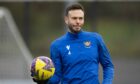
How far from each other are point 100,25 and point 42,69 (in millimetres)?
21094

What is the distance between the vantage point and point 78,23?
24.4 ft

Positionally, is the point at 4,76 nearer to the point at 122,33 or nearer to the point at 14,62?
the point at 14,62

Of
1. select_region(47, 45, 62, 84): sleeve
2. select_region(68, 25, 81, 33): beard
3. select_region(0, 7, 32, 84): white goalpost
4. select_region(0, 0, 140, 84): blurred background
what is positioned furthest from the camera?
select_region(0, 0, 140, 84): blurred background

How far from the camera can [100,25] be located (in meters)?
28.1

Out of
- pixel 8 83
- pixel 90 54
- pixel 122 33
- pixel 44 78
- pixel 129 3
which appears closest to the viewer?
pixel 44 78

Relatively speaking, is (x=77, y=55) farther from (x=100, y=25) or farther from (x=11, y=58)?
(x=100, y=25)

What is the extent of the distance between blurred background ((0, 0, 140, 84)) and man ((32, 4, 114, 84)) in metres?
17.2

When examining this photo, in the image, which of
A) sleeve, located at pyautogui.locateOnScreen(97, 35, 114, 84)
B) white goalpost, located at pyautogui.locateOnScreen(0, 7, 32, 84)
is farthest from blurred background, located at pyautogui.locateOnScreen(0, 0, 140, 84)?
sleeve, located at pyautogui.locateOnScreen(97, 35, 114, 84)

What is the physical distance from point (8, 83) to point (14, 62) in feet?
3.15

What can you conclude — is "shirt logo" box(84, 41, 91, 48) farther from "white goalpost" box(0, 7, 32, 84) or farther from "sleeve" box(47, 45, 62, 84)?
"white goalpost" box(0, 7, 32, 84)

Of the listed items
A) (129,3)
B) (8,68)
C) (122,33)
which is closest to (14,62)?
(8,68)

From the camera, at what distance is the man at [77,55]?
7512mm

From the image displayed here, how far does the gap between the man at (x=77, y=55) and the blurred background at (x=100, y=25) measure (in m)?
17.2

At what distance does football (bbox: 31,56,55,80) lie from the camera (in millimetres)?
7051
